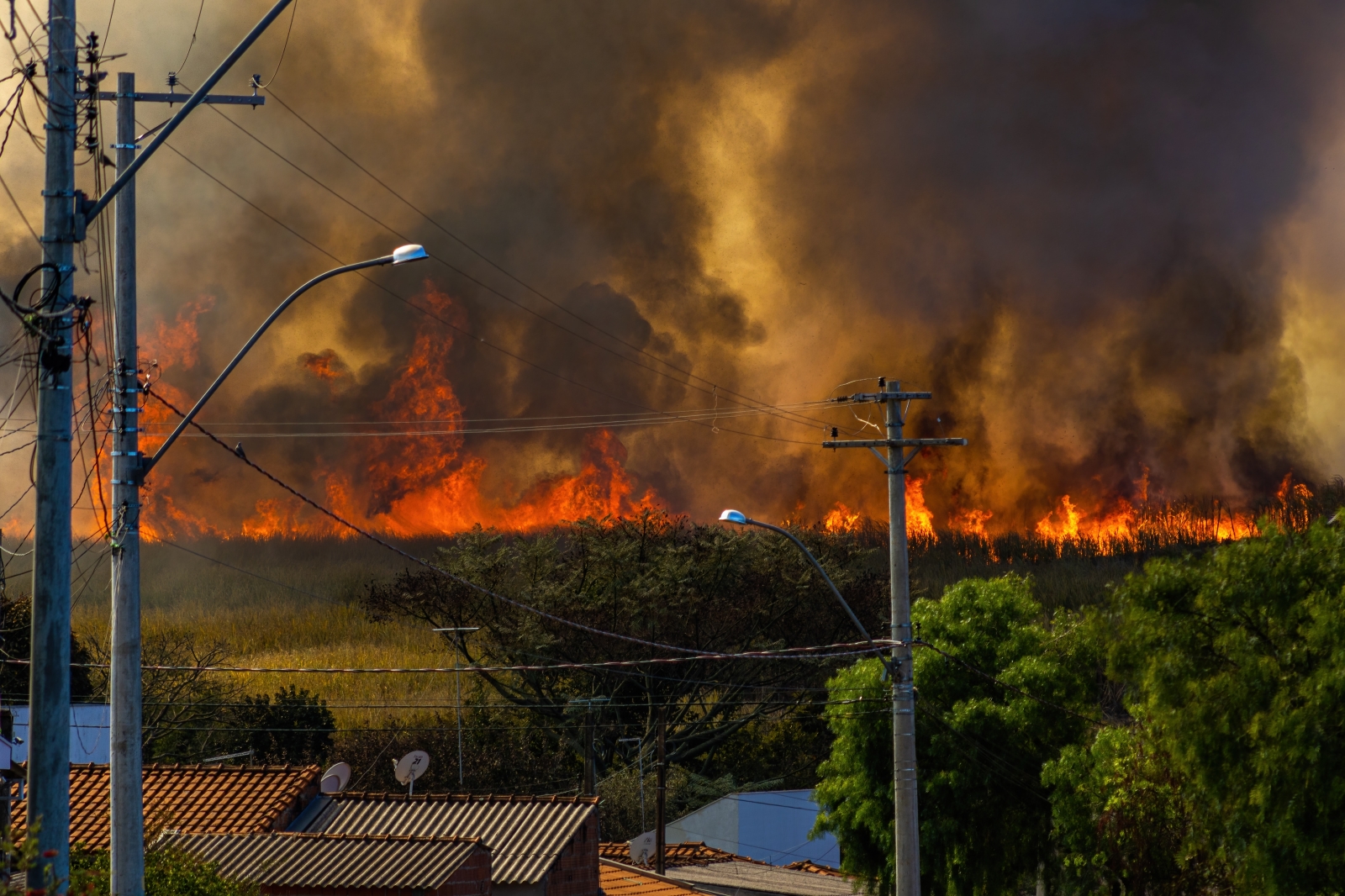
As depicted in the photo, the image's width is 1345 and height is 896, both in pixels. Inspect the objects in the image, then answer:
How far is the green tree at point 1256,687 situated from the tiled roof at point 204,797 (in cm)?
1811

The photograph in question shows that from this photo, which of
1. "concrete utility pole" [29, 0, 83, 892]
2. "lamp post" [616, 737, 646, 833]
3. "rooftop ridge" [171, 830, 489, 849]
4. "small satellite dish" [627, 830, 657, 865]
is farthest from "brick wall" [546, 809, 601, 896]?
"lamp post" [616, 737, 646, 833]

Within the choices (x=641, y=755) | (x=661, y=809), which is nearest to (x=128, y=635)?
(x=661, y=809)

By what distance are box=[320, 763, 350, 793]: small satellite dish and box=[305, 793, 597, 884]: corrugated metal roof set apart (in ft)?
3.79

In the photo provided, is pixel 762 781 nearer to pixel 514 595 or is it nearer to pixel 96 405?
pixel 514 595

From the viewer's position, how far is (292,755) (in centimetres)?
6369

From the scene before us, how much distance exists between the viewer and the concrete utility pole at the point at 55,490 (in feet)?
33.7

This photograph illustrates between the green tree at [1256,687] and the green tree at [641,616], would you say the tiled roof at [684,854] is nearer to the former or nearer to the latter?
the green tree at [641,616]

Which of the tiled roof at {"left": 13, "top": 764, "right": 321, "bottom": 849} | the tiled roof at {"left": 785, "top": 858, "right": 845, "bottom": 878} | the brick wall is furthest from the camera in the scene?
the tiled roof at {"left": 785, "top": 858, "right": 845, "bottom": 878}

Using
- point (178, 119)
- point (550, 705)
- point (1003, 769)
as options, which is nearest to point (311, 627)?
point (550, 705)

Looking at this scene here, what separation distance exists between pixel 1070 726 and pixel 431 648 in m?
56.4

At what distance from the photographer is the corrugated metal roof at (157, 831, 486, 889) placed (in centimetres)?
2567

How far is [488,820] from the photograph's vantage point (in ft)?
101

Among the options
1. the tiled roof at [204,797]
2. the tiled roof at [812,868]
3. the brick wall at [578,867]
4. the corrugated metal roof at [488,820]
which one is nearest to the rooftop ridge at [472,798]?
the corrugated metal roof at [488,820]

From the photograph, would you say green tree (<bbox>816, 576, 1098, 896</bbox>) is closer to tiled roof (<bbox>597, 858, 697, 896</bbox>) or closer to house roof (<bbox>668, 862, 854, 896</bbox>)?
tiled roof (<bbox>597, 858, 697, 896</bbox>)
